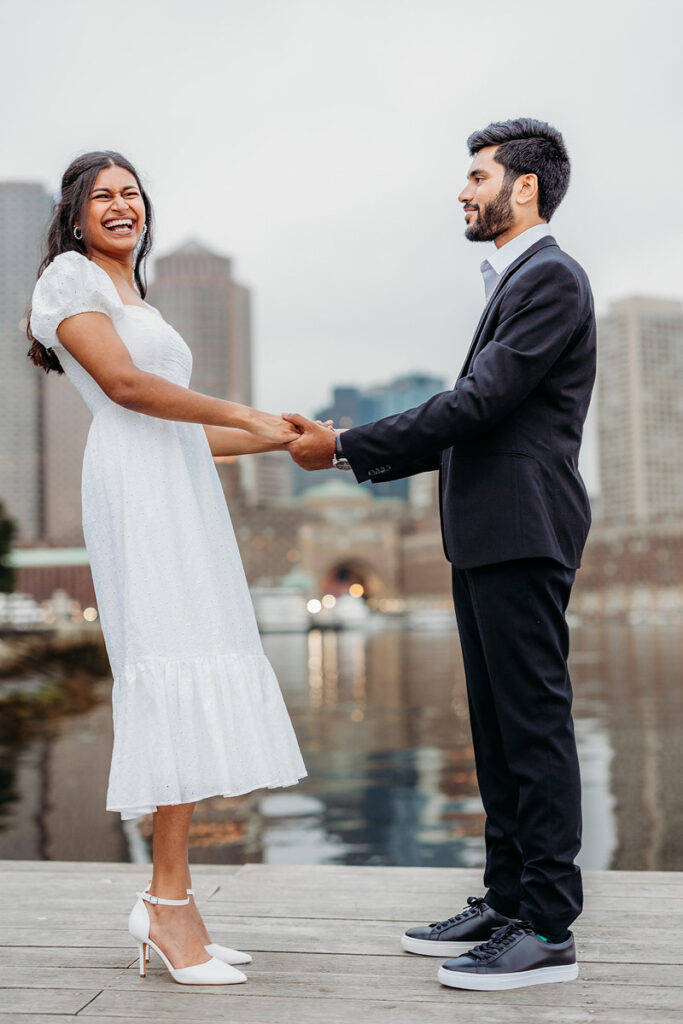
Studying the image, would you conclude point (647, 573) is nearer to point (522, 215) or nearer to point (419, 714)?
point (419, 714)

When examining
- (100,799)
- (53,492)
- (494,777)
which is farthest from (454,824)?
(53,492)

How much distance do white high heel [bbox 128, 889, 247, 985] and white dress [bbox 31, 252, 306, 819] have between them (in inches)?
6.5

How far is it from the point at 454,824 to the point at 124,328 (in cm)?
896

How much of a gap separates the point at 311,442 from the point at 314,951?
3.16ft

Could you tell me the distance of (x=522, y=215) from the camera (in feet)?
6.82

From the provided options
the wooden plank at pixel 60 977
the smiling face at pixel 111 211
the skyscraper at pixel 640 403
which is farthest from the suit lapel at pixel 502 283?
the skyscraper at pixel 640 403

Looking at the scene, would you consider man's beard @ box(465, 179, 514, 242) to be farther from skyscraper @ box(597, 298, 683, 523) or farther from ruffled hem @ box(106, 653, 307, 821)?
skyscraper @ box(597, 298, 683, 523)

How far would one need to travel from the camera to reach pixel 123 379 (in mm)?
1888

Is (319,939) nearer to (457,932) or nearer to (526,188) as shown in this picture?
(457,932)

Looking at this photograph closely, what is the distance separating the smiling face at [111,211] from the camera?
2.02m

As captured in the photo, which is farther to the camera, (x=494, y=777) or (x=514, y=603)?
(x=494, y=777)

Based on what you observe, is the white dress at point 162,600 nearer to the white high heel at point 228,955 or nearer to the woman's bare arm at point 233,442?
the woman's bare arm at point 233,442

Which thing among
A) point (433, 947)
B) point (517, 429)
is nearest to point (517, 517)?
point (517, 429)

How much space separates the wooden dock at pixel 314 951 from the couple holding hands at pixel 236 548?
3.0 inches
